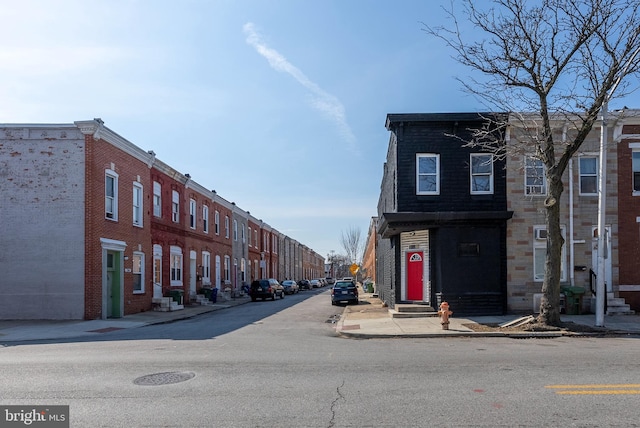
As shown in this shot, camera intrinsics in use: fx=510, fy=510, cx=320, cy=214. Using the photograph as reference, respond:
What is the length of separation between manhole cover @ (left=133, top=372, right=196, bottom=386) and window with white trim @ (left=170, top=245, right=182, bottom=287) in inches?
828

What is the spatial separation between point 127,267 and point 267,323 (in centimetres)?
811

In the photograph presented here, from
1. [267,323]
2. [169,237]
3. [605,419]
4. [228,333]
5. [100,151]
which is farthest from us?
[169,237]

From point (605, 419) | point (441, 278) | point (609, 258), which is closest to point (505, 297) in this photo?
point (441, 278)

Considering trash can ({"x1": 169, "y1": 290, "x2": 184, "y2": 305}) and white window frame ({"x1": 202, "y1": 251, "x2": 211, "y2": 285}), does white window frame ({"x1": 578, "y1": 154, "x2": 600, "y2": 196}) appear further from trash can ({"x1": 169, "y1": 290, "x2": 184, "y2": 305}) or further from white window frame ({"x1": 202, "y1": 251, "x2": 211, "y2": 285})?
white window frame ({"x1": 202, "y1": 251, "x2": 211, "y2": 285})

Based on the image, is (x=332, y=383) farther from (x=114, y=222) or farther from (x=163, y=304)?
(x=163, y=304)

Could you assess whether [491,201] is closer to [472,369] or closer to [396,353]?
[396,353]

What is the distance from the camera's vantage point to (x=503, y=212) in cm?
1916

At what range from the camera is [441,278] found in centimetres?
1925

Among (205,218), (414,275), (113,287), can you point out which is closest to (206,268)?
(205,218)

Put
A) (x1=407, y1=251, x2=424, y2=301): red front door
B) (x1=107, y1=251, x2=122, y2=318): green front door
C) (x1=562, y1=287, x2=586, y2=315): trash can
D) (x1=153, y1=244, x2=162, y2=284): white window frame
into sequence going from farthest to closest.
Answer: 1. (x1=153, y1=244, x2=162, y2=284): white window frame
2. (x1=107, y1=251, x2=122, y2=318): green front door
3. (x1=407, y1=251, x2=424, y2=301): red front door
4. (x1=562, y1=287, x2=586, y2=315): trash can

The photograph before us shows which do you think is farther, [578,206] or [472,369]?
[578,206]

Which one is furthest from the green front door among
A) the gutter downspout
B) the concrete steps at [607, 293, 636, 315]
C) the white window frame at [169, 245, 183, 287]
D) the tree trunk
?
the concrete steps at [607, 293, 636, 315]

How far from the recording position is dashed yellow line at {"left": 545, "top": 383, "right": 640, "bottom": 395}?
23.6 ft

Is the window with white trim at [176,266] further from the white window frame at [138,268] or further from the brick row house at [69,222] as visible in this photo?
the brick row house at [69,222]
